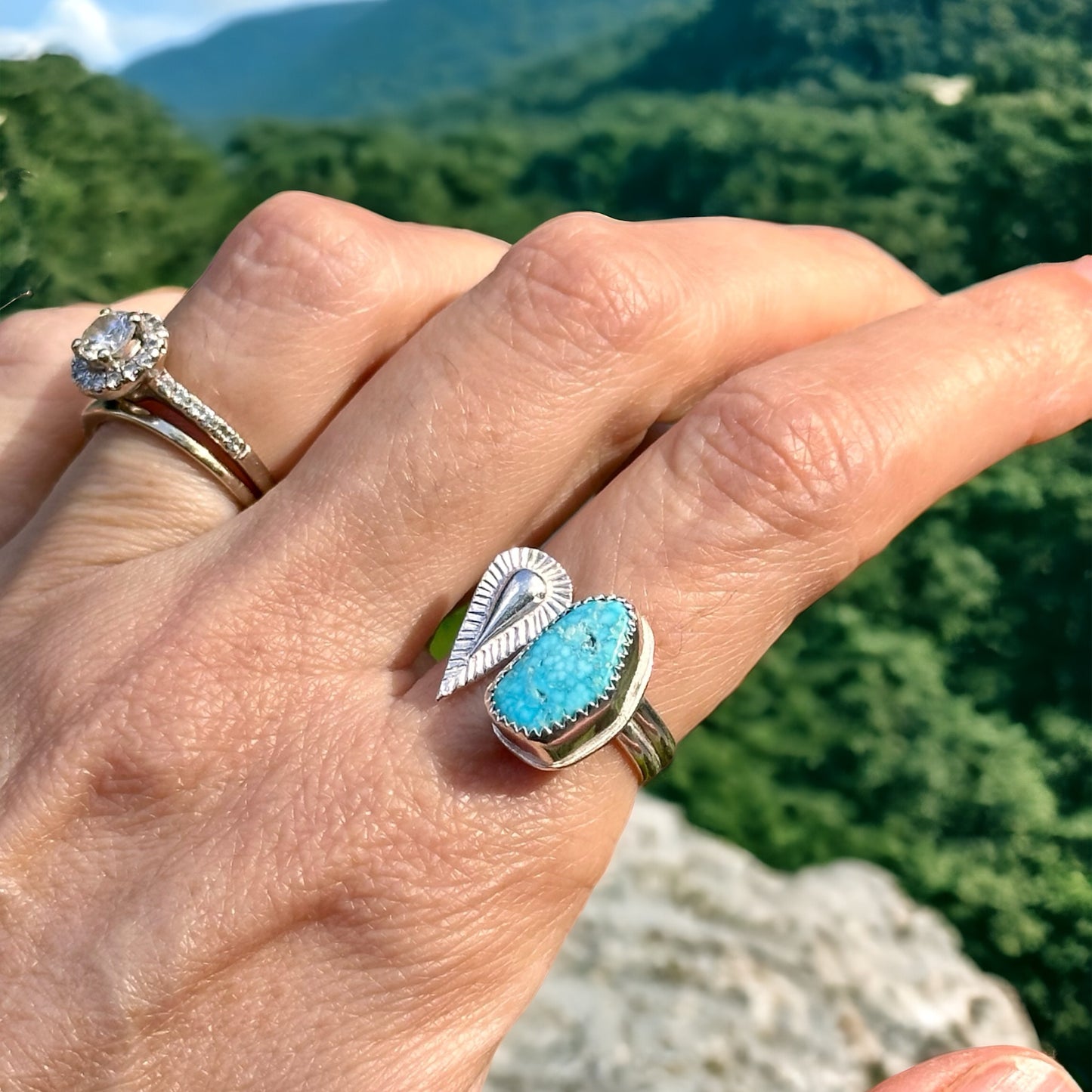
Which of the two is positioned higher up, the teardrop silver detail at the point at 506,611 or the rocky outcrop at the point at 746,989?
the teardrop silver detail at the point at 506,611

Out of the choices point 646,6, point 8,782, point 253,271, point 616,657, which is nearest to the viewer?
point 616,657

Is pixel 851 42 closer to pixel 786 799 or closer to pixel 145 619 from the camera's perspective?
pixel 786 799

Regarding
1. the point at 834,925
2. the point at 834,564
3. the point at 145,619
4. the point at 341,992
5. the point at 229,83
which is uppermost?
the point at 229,83

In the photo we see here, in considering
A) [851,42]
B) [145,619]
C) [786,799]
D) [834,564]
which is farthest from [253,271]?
[851,42]

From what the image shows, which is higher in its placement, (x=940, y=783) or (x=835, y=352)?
(x=835, y=352)

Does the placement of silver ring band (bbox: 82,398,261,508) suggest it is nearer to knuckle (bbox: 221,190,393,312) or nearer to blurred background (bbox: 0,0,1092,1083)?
knuckle (bbox: 221,190,393,312)

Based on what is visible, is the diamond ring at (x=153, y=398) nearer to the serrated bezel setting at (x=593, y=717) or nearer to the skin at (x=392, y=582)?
the skin at (x=392, y=582)

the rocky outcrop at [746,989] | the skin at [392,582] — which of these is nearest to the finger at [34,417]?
the skin at [392,582]

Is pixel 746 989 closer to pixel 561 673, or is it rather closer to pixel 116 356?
pixel 561 673
